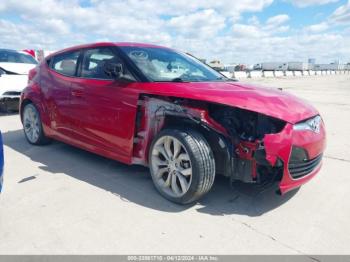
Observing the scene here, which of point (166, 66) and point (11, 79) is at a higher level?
point (166, 66)

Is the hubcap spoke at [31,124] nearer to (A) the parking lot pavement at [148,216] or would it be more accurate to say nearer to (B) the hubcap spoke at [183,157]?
(A) the parking lot pavement at [148,216]

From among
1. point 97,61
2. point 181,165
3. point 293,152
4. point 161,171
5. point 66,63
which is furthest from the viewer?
point 66,63

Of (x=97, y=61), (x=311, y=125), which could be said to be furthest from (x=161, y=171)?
A: (x=97, y=61)

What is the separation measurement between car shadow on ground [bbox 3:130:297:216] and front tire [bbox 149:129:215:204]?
5.9 inches

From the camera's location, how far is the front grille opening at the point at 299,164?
288cm

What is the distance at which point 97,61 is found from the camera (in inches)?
160

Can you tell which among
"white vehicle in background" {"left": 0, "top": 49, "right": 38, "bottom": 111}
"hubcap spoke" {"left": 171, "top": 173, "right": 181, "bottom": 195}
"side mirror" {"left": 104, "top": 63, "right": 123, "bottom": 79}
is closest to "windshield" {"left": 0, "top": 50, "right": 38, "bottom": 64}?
"white vehicle in background" {"left": 0, "top": 49, "right": 38, "bottom": 111}

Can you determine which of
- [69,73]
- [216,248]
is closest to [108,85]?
[69,73]

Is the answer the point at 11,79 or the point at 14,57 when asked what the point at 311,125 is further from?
the point at 14,57

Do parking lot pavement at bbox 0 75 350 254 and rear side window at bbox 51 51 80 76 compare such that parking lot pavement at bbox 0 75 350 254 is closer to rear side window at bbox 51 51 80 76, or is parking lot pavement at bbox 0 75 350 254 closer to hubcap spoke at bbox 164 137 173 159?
hubcap spoke at bbox 164 137 173 159

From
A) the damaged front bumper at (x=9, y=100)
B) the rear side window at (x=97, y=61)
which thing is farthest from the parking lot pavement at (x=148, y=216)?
the damaged front bumper at (x=9, y=100)

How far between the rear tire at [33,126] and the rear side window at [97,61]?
141cm

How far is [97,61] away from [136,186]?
5.47ft

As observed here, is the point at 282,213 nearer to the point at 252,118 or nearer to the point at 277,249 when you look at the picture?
the point at 277,249
